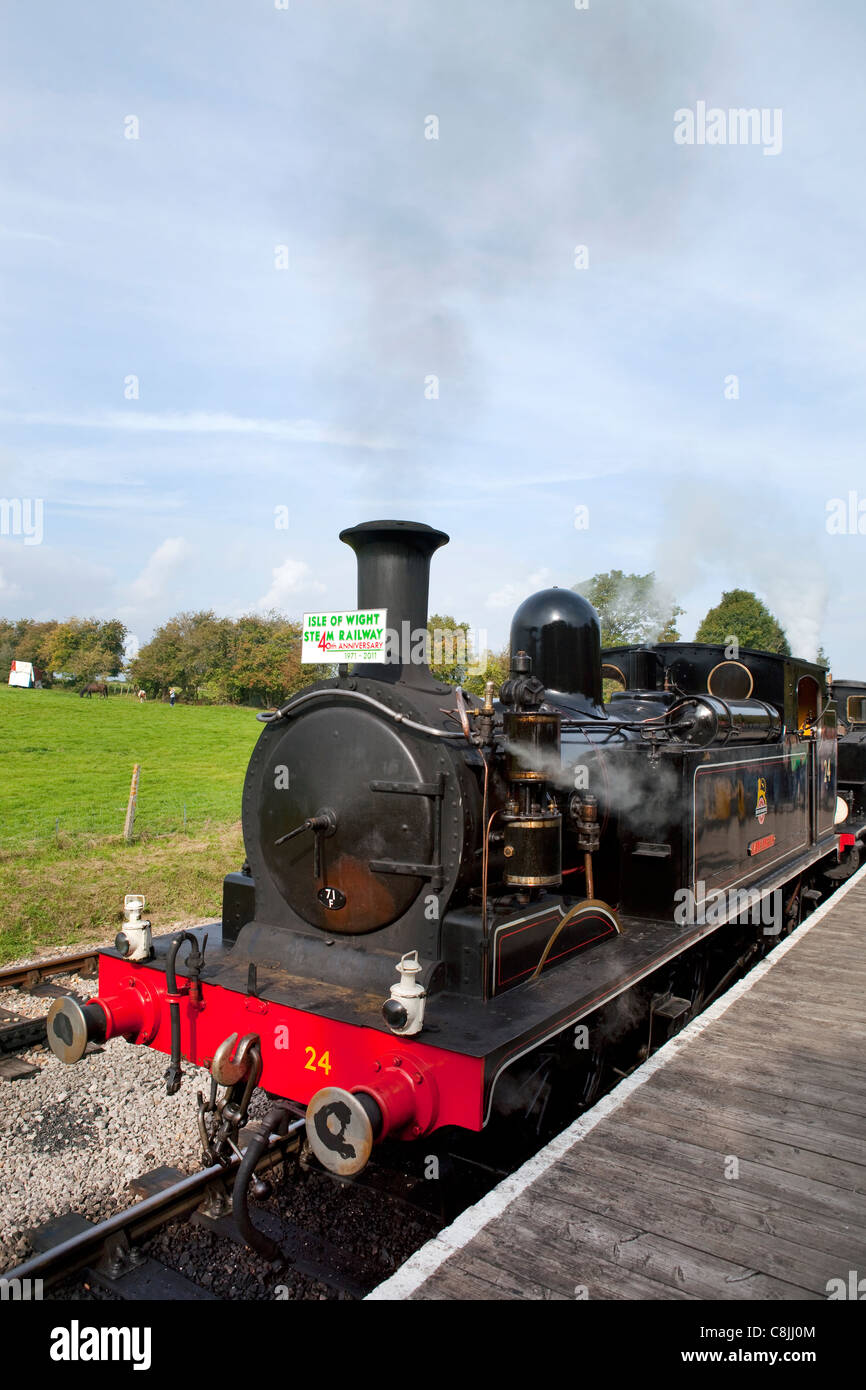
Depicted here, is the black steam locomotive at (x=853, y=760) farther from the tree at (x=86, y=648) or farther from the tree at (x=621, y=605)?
the tree at (x=86, y=648)

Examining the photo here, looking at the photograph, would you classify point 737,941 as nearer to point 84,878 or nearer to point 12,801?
point 84,878

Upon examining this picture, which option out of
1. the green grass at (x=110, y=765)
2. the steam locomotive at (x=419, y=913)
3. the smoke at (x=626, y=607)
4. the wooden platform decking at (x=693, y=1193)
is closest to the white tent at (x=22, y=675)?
the green grass at (x=110, y=765)

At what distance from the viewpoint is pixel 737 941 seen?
670 cm

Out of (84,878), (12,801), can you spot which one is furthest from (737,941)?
(12,801)

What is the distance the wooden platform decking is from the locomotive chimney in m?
2.24

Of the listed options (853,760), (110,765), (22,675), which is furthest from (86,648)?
(853,760)

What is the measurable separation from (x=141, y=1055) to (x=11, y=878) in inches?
202

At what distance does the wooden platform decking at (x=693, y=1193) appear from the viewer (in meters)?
2.62

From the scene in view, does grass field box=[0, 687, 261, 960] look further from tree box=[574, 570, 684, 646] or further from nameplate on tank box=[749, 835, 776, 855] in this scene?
tree box=[574, 570, 684, 646]

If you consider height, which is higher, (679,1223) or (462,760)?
(462,760)

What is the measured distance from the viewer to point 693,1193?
3111mm

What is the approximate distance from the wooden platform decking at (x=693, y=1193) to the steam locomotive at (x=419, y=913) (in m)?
0.38

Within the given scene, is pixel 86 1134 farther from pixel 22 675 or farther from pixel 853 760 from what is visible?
pixel 22 675

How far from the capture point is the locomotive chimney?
4176 mm
